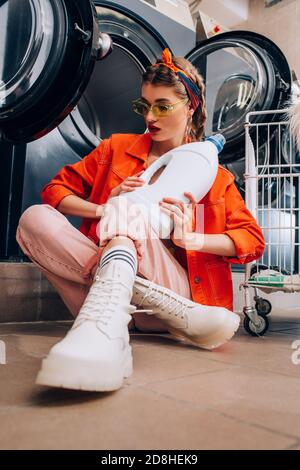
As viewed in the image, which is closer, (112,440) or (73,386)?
(112,440)

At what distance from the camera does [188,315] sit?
1179mm

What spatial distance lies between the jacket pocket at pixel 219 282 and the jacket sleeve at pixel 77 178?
1.59 ft

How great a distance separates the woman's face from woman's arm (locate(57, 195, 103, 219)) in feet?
1.01

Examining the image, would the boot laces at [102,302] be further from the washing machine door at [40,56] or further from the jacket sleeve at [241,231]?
the washing machine door at [40,56]

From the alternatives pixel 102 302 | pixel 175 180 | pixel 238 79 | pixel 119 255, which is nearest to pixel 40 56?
pixel 175 180

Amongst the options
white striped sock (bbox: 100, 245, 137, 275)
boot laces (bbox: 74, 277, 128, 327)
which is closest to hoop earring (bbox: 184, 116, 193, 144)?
white striped sock (bbox: 100, 245, 137, 275)

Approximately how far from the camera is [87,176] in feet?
4.88

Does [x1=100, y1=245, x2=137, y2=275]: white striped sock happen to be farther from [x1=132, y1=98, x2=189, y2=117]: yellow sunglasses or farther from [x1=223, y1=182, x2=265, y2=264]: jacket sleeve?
[x1=132, y1=98, x2=189, y2=117]: yellow sunglasses

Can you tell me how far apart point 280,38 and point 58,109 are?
276cm

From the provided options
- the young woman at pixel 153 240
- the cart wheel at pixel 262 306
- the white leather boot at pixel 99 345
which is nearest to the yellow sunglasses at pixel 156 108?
the young woman at pixel 153 240

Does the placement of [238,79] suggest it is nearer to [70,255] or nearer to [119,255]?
[70,255]

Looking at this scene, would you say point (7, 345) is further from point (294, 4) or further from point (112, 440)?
point (294, 4)

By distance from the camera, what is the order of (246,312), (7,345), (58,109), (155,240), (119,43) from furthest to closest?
(119,43) < (246,312) < (58,109) < (155,240) < (7,345)
